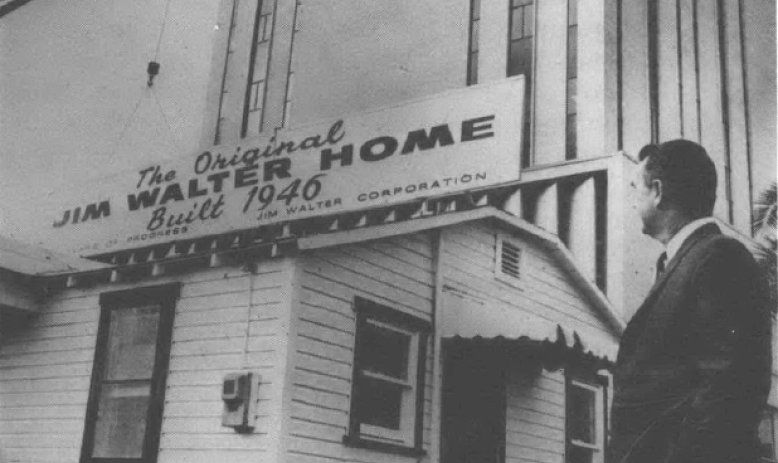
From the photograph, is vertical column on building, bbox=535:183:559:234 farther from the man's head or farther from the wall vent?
the man's head

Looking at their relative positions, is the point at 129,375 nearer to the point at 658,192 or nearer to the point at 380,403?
the point at 380,403

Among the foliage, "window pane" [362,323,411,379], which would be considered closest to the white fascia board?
"window pane" [362,323,411,379]

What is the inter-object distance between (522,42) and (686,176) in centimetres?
1130

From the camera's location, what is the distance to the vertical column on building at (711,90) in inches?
437

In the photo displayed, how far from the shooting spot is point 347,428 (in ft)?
26.1

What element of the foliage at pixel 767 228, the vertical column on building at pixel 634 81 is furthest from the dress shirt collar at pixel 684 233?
the vertical column on building at pixel 634 81

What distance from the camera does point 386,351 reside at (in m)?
8.69

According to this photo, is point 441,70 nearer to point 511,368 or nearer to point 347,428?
point 511,368

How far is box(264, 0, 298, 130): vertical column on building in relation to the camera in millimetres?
14008

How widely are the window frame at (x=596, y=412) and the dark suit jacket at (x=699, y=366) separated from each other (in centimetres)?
938

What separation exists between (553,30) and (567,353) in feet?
18.8

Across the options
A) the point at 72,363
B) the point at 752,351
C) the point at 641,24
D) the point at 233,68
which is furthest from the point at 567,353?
the point at 233,68

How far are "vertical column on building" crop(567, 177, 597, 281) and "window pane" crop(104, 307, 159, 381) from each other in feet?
24.4

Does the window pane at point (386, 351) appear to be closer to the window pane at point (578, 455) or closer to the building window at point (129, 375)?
the building window at point (129, 375)
